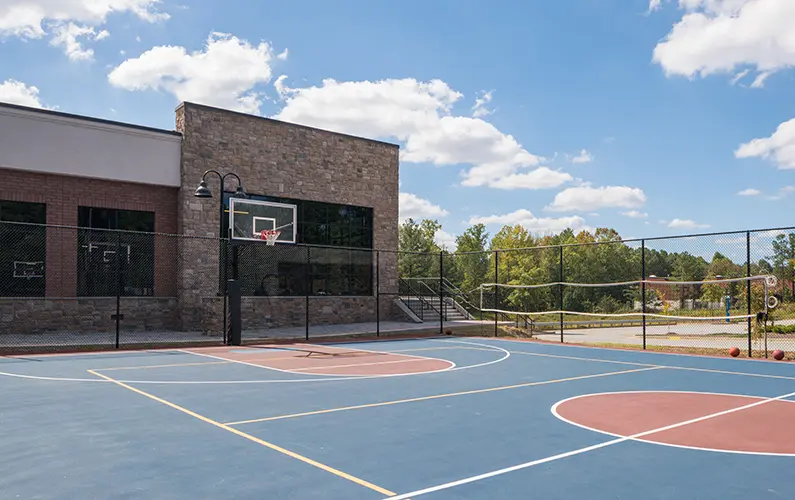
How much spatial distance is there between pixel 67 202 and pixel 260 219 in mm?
6734

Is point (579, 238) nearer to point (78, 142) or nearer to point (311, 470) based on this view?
point (78, 142)

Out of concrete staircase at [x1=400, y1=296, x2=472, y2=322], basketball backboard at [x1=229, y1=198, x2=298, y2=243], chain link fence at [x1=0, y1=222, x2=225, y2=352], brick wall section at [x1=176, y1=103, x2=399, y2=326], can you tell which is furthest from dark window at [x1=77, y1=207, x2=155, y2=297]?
concrete staircase at [x1=400, y1=296, x2=472, y2=322]

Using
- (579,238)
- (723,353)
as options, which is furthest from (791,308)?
(579,238)

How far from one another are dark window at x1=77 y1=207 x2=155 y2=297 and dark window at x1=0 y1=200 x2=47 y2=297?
1148 millimetres

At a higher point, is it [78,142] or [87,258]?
[78,142]

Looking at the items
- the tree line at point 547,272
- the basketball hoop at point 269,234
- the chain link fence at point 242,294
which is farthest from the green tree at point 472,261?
the basketball hoop at point 269,234

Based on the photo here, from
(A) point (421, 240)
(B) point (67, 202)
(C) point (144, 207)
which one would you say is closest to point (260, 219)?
(C) point (144, 207)

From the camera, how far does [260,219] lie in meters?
24.1

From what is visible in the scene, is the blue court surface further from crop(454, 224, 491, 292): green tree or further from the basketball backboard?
crop(454, 224, 491, 292): green tree

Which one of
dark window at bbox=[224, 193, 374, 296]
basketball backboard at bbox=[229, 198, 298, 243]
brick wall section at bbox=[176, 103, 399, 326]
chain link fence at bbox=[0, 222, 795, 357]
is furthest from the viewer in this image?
dark window at bbox=[224, 193, 374, 296]

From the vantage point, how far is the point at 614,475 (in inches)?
209

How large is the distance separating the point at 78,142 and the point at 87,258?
3.98 metres

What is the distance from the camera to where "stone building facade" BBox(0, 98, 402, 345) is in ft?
65.3

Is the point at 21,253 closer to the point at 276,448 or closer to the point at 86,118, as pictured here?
the point at 86,118
